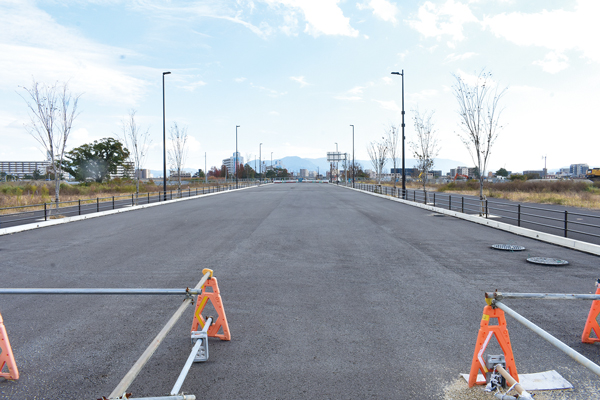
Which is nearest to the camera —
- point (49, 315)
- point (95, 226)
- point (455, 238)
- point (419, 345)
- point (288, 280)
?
point (419, 345)

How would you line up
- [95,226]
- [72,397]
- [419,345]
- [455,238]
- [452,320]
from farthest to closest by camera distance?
[95,226]
[455,238]
[452,320]
[419,345]
[72,397]

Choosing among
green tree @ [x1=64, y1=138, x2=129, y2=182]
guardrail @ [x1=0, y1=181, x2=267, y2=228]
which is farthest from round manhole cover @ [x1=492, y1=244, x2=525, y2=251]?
green tree @ [x1=64, y1=138, x2=129, y2=182]

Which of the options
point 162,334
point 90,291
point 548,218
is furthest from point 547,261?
point 90,291

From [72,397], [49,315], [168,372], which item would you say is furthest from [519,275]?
[49,315]

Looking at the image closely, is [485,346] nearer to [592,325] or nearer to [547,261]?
[592,325]

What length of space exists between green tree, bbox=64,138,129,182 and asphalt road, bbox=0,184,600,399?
239 feet

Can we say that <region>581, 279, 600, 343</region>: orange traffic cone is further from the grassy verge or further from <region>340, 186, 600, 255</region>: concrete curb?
the grassy verge

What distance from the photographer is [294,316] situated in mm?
5809

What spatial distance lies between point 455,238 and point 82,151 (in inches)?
3214

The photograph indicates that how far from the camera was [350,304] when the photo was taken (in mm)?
6340

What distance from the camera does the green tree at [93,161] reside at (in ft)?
253

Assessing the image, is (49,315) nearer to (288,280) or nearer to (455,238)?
(288,280)

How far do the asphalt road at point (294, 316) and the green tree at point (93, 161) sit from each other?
A: 7299cm

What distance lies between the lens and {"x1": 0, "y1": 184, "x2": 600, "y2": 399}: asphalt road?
3965mm
